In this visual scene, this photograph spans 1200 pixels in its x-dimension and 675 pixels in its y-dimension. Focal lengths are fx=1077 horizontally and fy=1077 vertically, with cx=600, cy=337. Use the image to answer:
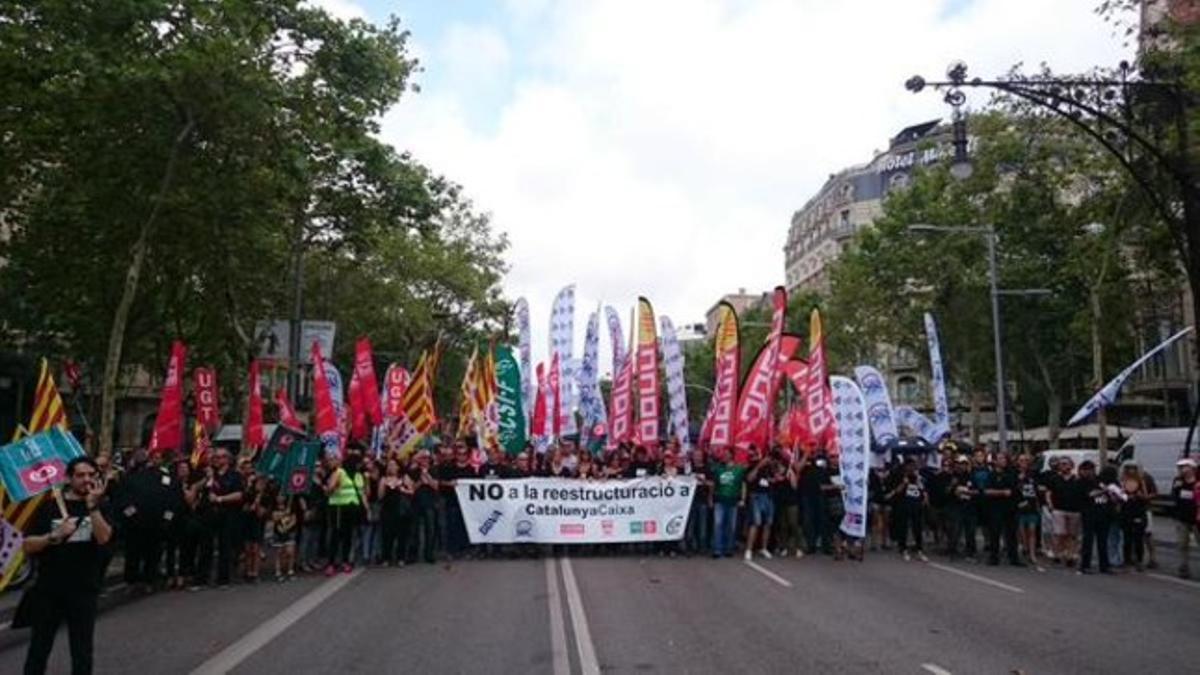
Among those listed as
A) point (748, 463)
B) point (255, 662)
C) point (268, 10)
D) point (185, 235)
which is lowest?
point (255, 662)

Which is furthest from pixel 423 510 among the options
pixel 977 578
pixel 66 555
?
pixel 66 555

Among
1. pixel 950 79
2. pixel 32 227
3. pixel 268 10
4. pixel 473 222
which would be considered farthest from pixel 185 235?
pixel 473 222

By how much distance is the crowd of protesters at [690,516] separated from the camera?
47.2 feet

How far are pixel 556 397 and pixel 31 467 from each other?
56.1ft

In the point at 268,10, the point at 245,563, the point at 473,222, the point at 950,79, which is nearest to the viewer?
the point at 245,563

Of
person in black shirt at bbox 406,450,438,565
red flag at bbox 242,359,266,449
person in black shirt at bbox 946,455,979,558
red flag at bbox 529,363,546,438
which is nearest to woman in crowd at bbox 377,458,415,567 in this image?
person in black shirt at bbox 406,450,438,565

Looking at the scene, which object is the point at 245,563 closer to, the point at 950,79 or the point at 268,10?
the point at 268,10

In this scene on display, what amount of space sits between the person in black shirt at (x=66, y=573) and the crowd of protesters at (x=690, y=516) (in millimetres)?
6211

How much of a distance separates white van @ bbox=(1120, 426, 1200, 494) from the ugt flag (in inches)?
1058

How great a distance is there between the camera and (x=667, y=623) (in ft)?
34.5

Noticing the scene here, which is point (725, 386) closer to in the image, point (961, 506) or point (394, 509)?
point (961, 506)

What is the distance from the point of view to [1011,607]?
1170 cm

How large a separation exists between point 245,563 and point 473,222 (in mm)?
35145

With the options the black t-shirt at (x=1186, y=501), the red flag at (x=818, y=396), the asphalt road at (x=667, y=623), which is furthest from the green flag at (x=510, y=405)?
the black t-shirt at (x=1186, y=501)
